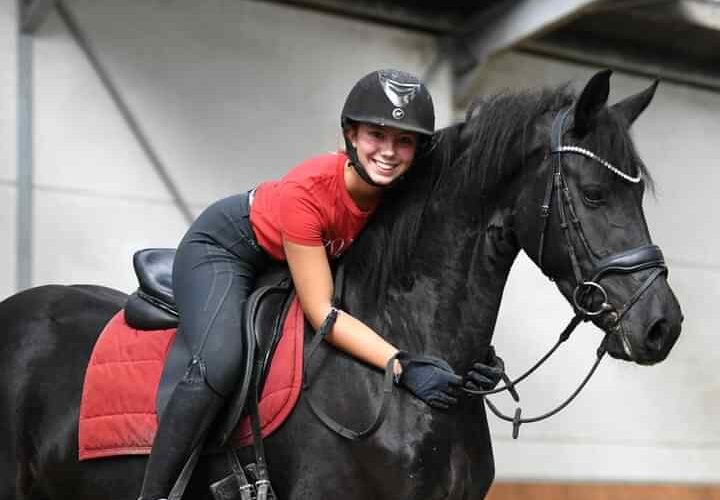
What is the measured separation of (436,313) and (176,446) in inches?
31.0

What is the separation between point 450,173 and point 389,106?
0.28 meters

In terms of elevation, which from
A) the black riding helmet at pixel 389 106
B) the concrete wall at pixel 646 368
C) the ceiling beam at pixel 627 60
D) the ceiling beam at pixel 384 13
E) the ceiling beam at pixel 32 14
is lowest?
the concrete wall at pixel 646 368

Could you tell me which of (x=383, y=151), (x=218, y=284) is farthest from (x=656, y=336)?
(x=218, y=284)

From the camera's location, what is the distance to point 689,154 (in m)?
8.63

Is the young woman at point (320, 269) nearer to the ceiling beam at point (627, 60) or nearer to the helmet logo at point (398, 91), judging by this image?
the helmet logo at point (398, 91)

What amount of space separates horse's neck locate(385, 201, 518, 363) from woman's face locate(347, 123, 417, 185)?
8.2 inches

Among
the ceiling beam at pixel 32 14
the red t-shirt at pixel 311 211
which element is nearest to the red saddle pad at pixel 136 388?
the red t-shirt at pixel 311 211

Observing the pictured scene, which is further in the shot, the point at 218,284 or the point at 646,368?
the point at 646,368

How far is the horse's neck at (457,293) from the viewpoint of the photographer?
2.97 meters

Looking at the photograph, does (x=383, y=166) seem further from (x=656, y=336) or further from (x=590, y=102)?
(x=656, y=336)

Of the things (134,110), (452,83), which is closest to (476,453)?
(134,110)

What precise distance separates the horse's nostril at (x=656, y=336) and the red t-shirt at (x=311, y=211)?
2.81 feet

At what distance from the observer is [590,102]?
284cm

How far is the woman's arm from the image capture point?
2.90 meters
